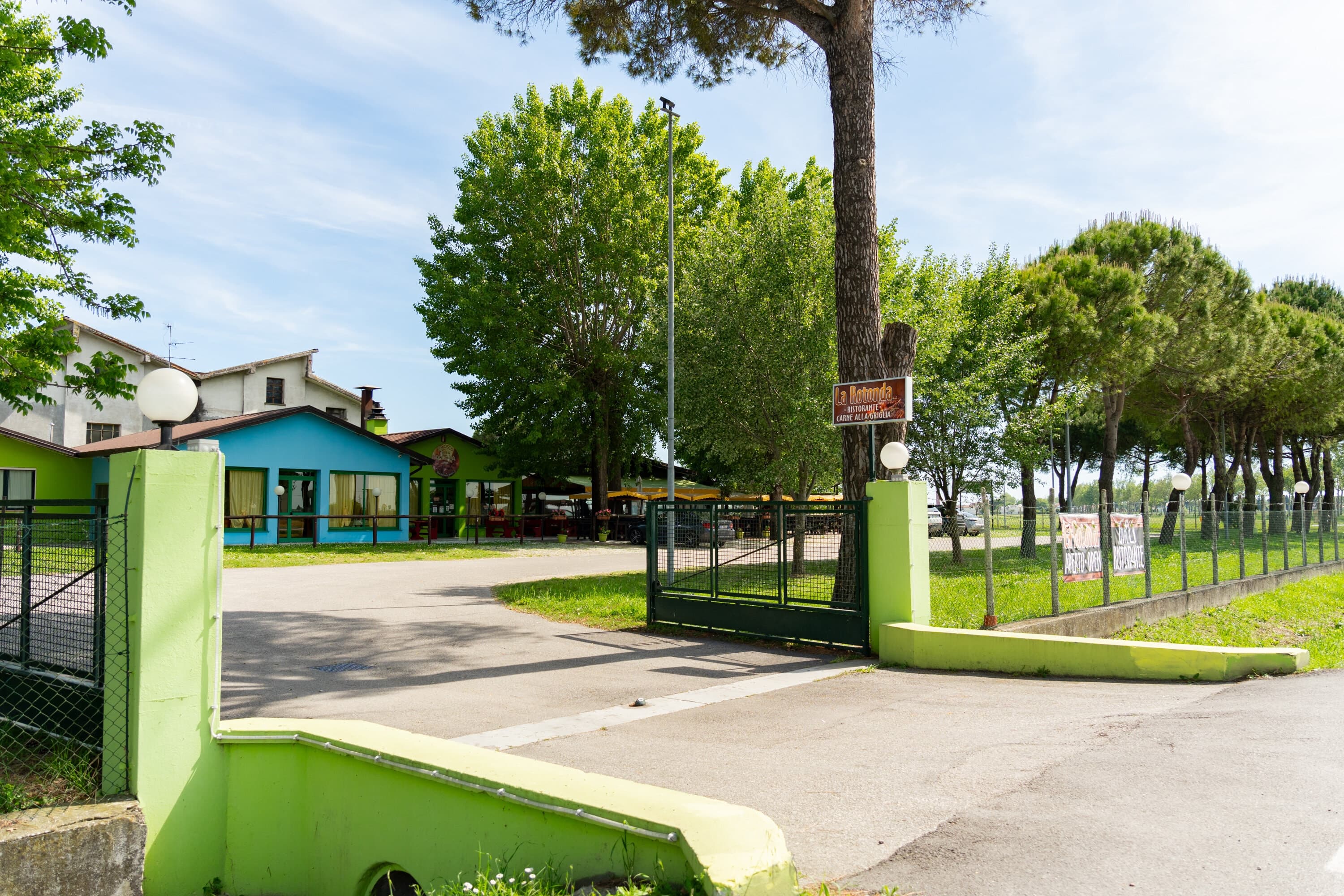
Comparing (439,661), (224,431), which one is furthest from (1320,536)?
(224,431)

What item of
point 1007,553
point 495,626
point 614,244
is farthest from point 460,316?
point 1007,553

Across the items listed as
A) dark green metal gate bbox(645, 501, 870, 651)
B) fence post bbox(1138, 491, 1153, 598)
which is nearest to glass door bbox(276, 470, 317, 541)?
dark green metal gate bbox(645, 501, 870, 651)

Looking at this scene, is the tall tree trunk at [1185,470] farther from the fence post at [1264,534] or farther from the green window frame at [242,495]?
the green window frame at [242,495]

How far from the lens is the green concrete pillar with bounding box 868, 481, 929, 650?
971cm

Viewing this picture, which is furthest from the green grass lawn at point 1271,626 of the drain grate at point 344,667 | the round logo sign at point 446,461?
the round logo sign at point 446,461

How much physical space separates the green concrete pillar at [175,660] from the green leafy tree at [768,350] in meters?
14.6

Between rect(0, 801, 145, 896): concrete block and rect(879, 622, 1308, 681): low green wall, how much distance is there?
709cm

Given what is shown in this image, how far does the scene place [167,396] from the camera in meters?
4.89

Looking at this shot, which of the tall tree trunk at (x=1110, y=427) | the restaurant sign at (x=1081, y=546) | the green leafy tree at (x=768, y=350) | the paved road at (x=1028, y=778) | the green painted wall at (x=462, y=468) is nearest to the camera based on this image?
the paved road at (x=1028, y=778)

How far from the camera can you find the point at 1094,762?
214 inches

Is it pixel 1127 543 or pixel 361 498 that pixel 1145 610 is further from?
pixel 361 498

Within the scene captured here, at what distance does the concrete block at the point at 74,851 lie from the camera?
4297 millimetres

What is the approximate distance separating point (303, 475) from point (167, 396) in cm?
2932

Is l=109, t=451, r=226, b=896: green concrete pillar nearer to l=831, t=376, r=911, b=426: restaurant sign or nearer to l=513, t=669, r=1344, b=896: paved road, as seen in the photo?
l=513, t=669, r=1344, b=896: paved road
